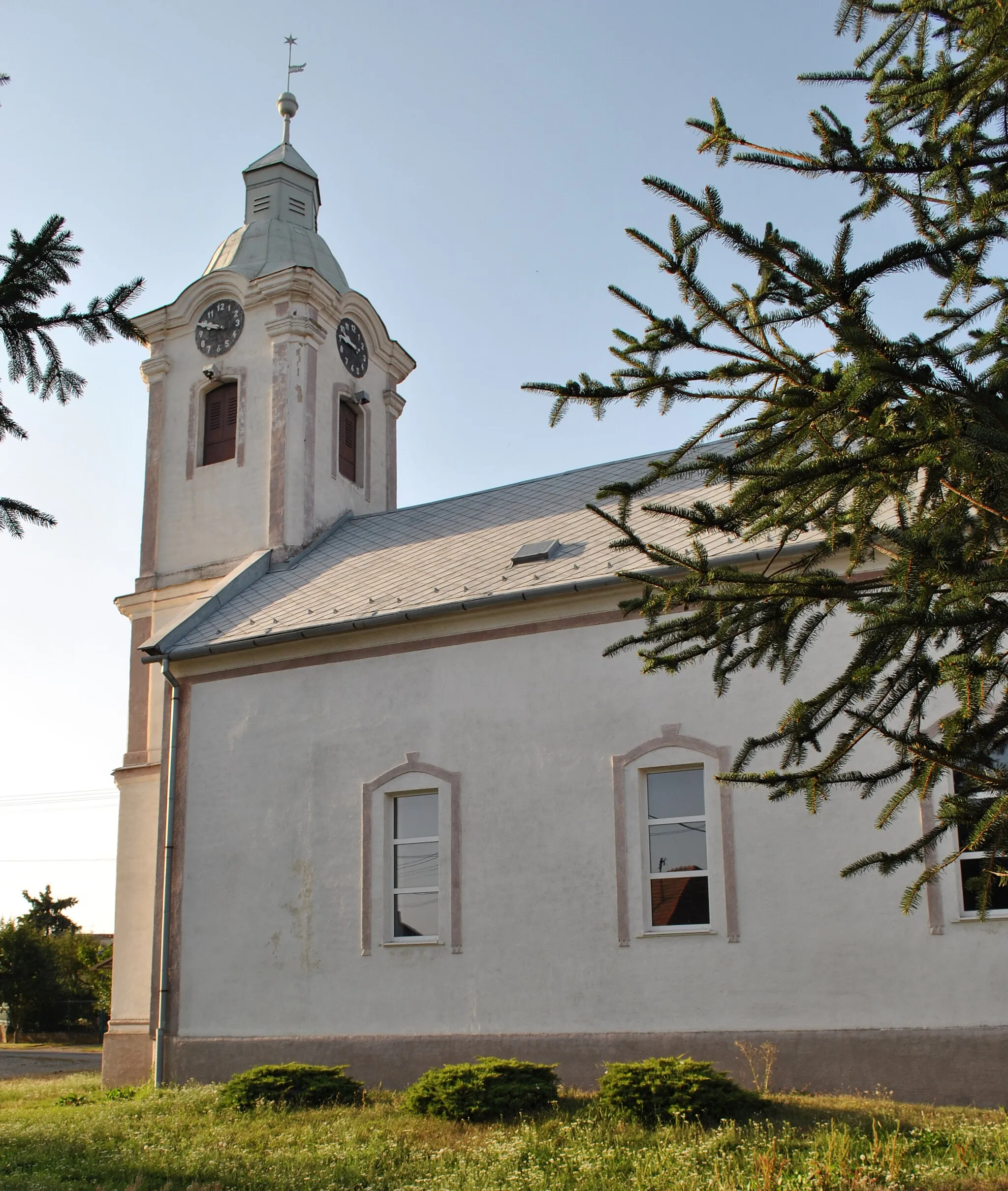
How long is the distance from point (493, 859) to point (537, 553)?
4.28 metres

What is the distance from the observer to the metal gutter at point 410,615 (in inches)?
593

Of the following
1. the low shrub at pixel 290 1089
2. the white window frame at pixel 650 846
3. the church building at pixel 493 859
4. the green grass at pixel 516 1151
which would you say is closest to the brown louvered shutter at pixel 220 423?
the church building at pixel 493 859

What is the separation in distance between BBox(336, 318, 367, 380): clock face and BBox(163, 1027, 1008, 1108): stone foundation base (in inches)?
531

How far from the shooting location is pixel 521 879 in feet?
49.6

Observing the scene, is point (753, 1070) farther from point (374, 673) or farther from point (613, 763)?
point (374, 673)

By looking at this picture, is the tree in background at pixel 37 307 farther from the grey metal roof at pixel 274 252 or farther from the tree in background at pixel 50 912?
the tree in background at pixel 50 912

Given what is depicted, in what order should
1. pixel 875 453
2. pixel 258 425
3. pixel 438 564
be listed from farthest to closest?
pixel 258 425 < pixel 438 564 < pixel 875 453

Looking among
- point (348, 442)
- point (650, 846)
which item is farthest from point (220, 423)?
point (650, 846)

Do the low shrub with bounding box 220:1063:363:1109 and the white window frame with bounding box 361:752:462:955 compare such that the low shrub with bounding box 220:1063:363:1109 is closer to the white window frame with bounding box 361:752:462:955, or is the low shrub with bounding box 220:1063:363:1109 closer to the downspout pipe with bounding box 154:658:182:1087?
the white window frame with bounding box 361:752:462:955

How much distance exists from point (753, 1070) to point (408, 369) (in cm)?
1710

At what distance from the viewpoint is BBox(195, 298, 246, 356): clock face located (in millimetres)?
23969

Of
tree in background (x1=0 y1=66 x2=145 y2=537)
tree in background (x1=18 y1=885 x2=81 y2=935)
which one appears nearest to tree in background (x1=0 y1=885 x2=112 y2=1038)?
tree in background (x1=18 y1=885 x2=81 y2=935)

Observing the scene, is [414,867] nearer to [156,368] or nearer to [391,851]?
[391,851]

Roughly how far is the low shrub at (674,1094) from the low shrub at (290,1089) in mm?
3131
